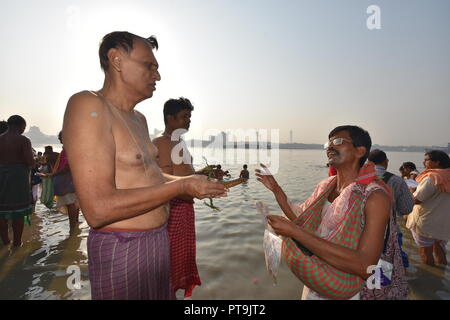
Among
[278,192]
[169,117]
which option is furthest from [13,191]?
[278,192]

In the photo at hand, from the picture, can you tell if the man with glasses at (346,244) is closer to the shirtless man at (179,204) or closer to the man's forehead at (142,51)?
the man's forehead at (142,51)

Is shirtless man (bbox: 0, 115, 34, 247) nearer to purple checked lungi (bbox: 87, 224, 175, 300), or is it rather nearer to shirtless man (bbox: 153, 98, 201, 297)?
shirtless man (bbox: 153, 98, 201, 297)

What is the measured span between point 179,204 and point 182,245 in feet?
2.16

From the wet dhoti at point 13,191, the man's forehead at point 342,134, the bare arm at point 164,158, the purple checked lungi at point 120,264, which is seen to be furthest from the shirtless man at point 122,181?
the wet dhoti at point 13,191

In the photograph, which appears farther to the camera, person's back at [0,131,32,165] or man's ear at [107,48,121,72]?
person's back at [0,131,32,165]

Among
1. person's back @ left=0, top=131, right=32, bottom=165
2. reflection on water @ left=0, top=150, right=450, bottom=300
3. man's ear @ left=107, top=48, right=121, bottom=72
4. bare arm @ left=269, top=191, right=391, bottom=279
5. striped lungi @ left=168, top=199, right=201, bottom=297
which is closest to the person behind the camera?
bare arm @ left=269, top=191, right=391, bottom=279

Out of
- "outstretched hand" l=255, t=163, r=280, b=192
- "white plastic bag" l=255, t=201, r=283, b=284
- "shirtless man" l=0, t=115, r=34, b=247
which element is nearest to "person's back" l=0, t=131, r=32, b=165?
"shirtless man" l=0, t=115, r=34, b=247

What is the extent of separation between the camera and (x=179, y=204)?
3.83 meters

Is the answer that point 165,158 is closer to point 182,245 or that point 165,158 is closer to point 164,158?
point 164,158

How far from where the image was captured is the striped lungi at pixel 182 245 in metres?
3.68

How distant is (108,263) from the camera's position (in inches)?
73.6

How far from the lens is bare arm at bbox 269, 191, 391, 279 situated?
194cm

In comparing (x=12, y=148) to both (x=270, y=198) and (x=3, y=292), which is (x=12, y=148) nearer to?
(x=3, y=292)
